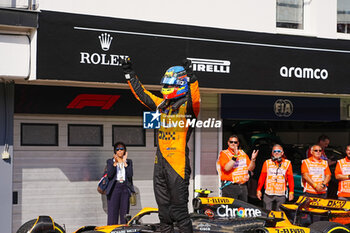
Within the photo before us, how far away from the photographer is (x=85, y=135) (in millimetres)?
10789

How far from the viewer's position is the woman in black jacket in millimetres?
9992

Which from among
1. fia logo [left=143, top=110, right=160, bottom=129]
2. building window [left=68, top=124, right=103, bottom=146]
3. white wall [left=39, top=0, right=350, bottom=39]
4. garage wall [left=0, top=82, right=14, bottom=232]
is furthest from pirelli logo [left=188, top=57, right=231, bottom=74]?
garage wall [left=0, top=82, right=14, bottom=232]

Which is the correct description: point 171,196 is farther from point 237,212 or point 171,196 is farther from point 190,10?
point 190,10

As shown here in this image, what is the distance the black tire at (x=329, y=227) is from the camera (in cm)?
746

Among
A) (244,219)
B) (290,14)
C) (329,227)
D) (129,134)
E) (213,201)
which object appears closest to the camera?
(329,227)

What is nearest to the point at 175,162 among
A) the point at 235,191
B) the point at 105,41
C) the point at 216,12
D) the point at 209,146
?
the point at 105,41

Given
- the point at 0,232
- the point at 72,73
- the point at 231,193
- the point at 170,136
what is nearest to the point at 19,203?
the point at 0,232

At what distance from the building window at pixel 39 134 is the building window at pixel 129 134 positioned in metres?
1.12

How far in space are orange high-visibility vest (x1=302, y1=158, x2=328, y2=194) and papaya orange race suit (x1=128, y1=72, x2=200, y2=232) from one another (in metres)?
4.85

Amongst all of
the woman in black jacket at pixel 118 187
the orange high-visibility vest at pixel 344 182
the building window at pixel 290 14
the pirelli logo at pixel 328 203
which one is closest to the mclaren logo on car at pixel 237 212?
the pirelli logo at pixel 328 203

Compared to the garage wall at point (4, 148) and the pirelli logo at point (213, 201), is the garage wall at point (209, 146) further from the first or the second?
the garage wall at point (4, 148)

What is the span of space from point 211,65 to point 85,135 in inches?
101

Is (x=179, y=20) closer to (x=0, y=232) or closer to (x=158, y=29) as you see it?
(x=158, y=29)

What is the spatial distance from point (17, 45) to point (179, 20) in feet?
9.56
